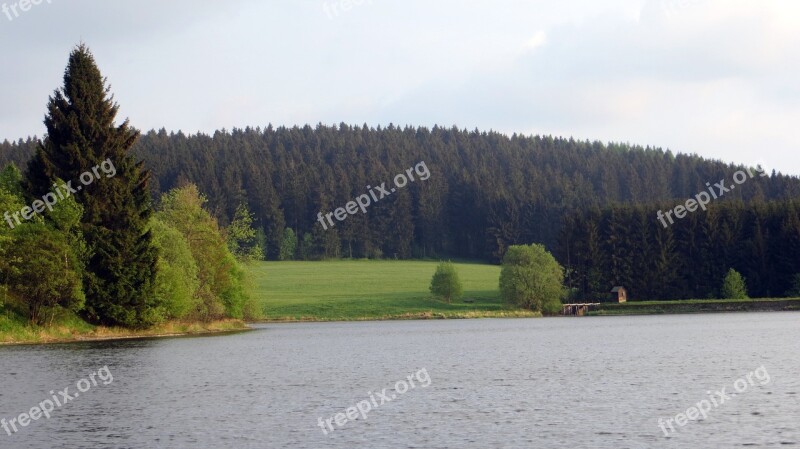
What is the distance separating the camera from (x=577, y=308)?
145 metres

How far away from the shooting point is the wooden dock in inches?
5615

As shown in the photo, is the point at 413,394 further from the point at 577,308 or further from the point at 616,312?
the point at 616,312

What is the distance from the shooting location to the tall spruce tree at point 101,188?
73.2 m

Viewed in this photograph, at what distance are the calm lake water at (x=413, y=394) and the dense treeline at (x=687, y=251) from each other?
262ft

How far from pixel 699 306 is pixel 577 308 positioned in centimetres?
1858

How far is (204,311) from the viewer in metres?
89.7

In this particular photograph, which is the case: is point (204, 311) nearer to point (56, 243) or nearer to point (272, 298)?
point (56, 243)

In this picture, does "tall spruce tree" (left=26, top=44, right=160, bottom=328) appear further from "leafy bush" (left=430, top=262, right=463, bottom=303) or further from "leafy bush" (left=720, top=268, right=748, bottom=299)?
"leafy bush" (left=720, top=268, right=748, bottom=299)

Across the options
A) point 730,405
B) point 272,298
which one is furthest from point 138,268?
point 272,298

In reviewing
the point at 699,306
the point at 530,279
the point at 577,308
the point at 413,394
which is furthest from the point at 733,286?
the point at 413,394

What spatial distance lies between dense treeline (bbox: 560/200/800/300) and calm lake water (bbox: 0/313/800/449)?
262ft

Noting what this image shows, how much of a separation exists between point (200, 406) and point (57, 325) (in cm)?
4054

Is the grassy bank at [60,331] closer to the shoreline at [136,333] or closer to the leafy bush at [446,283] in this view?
the shoreline at [136,333]

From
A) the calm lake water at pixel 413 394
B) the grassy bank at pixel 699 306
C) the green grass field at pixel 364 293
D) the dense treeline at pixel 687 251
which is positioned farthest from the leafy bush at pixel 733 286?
the calm lake water at pixel 413 394
